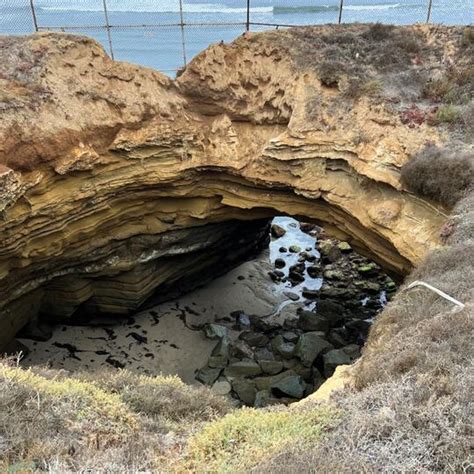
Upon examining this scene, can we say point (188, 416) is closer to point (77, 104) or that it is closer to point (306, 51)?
point (77, 104)

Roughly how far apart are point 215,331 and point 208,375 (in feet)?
6.13

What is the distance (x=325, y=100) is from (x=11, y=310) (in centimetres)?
990

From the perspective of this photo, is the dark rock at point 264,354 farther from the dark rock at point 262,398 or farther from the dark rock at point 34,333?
the dark rock at point 34,333

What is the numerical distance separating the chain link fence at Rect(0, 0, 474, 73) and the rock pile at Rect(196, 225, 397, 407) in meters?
8.60

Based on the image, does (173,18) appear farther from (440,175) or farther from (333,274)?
(333,274)

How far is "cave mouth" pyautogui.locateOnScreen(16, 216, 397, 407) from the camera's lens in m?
13.1

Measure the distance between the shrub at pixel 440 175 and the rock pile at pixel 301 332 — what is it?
5465 millimetres

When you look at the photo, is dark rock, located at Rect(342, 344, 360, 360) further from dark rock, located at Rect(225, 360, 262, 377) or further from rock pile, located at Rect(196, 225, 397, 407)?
dark rock, located at Rect(225, 360, 262, 377)

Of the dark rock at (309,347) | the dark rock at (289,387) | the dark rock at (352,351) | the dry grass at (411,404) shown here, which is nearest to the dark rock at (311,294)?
the dark rock at (309,347)

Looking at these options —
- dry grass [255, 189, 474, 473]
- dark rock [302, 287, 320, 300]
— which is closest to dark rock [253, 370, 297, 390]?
dark rock [302, 287, 320, 300]

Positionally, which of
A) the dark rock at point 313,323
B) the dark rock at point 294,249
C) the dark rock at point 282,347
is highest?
the dark rock at point 282,347

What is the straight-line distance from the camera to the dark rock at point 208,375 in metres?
12.9

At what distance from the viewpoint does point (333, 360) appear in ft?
43.1

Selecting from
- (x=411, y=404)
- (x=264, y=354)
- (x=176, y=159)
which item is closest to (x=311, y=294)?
(x=264, y=354)
